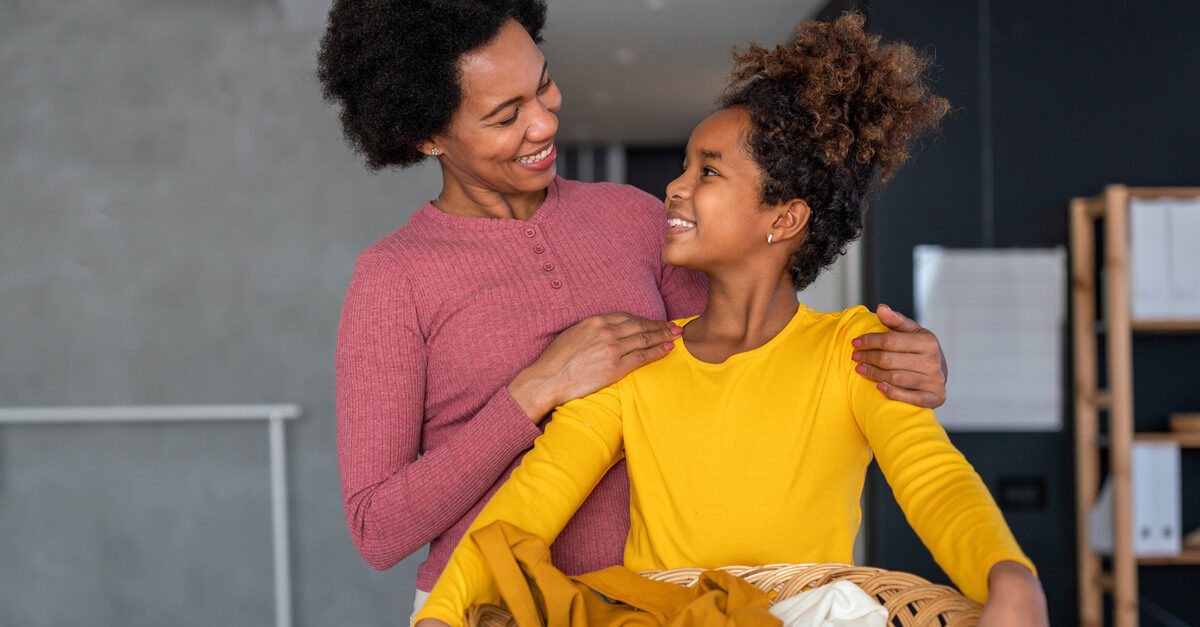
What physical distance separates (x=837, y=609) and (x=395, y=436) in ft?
2.02

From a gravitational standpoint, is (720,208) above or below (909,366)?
above

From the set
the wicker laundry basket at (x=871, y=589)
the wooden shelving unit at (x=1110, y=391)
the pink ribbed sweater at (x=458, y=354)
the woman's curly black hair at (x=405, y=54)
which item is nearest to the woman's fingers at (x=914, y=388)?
the wicker laundry basket at (x=871, y=589)

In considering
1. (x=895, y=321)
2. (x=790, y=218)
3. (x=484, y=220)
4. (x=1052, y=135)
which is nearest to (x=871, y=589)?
(x=895, y=321)

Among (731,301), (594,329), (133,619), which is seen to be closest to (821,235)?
(731,301)

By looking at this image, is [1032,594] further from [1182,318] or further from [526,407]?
[1182,318]

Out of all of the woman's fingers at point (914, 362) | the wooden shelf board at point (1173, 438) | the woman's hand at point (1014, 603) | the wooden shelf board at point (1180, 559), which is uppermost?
the woman's fingers at point (914, 362)

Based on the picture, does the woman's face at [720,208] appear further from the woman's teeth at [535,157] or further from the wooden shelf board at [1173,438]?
the wooden shelf board at [1173,438]

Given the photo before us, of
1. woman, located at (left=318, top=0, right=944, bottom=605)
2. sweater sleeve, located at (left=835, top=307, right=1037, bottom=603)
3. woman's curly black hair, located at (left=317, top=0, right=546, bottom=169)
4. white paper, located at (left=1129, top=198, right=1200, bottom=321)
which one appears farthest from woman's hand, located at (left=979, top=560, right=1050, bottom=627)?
white paper, located at (left=1129, top=198, right=1200, bottom=321)

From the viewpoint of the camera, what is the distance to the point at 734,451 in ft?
4.00

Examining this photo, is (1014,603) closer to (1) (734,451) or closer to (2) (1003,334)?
(1) (734,451)

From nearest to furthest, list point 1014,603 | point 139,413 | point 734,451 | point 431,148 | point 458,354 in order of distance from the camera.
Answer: point 1014,603 < point 734,451 < point 458,354 < point 431,148 < point 139,413

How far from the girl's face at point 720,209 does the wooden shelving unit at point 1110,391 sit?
6.56 ft

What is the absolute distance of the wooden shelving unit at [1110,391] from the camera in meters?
2.84

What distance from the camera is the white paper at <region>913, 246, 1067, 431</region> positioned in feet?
10.3
